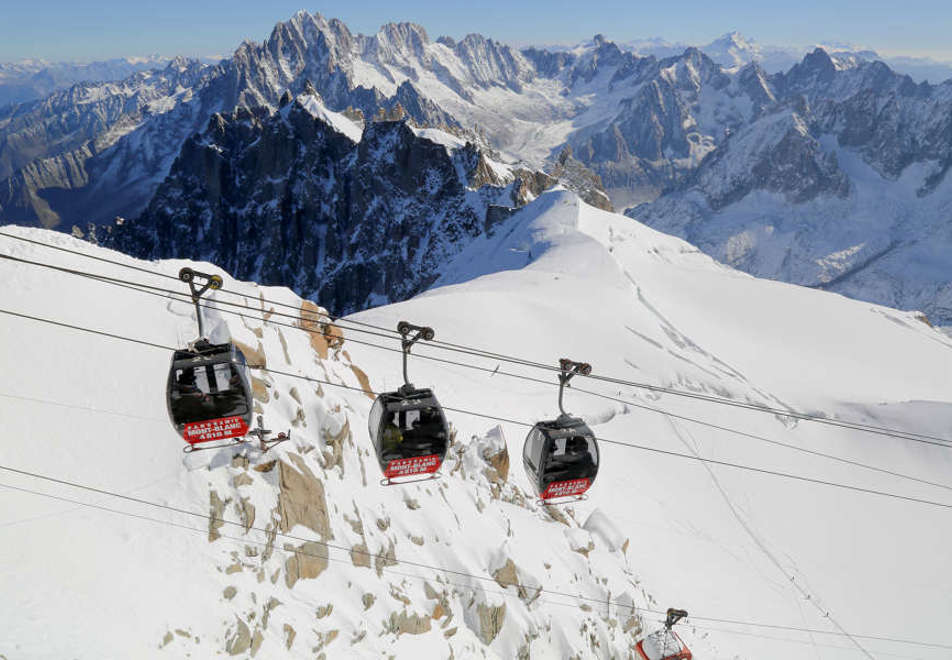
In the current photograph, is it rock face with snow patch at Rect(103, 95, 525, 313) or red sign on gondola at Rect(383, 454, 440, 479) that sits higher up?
rock face with snow patch at Rect(103, 95, 525, 313)

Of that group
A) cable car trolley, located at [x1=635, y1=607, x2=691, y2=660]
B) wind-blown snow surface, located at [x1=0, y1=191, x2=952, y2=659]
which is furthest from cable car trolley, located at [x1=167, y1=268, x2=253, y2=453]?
cable car trolley, located at [x1=635, y1=607, x2=691, y2=660]

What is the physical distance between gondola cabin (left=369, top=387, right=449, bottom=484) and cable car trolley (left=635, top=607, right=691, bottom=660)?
9.13 meters

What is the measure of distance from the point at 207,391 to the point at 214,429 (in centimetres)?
98

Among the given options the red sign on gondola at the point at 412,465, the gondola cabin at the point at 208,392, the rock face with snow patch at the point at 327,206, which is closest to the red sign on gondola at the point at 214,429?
the gondola cabin at the point at 208,392

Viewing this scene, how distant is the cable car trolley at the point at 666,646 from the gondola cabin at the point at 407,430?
9.13 meters

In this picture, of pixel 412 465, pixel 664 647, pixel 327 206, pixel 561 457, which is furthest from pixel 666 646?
pixel 327 206

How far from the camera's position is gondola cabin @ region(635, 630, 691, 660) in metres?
16.3

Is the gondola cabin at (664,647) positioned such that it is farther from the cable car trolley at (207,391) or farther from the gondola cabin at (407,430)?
the cable car trolley at (207,391)

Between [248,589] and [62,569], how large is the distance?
3.63 m

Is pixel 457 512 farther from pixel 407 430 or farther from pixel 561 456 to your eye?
pixel 407 430

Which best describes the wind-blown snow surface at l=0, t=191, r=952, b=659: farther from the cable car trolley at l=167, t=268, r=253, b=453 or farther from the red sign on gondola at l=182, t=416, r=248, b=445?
the cable car trolley at l=167, t=268, r=253, b=453

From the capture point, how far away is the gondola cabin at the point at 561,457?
12.7 m

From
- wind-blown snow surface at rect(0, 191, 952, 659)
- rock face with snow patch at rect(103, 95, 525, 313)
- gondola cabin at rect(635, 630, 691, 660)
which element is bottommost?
gondola cabin at rect(635, 630, 691, 660)

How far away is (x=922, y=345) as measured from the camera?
60.9 metres
